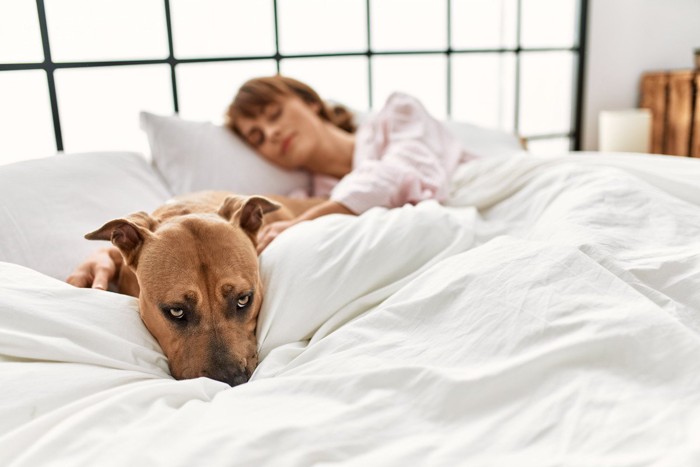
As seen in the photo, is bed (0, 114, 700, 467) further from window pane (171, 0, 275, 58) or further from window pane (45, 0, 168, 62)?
window pane (171, 0, 275, 58)

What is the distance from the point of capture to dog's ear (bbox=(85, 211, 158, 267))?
117 cm

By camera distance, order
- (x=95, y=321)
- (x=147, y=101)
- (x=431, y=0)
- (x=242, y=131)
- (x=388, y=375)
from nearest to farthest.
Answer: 1. (x=388, y=375)
2. (x=95, y=321)
3. (x=242, y=131)
4. (x=147, y=101)
5. (x=431, y=0)

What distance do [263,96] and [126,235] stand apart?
3.51ft

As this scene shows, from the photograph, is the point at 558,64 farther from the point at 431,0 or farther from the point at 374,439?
the point at 374,439

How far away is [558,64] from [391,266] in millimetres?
3011

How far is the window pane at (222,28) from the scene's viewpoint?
2443 millimetres

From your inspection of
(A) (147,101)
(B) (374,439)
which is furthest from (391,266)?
(A) (147,101)

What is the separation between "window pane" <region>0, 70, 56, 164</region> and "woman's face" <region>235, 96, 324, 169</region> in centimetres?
70

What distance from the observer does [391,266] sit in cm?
119

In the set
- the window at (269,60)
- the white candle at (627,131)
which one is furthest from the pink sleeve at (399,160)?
the white candle at (627,131)

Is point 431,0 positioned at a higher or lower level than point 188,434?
higher

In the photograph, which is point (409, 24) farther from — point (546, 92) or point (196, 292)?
point (196, 292)

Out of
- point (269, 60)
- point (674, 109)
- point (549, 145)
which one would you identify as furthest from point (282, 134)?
point (674, 109)

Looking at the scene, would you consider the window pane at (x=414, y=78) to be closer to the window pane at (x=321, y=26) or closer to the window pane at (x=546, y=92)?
the window pane at (x=321, y=26)
